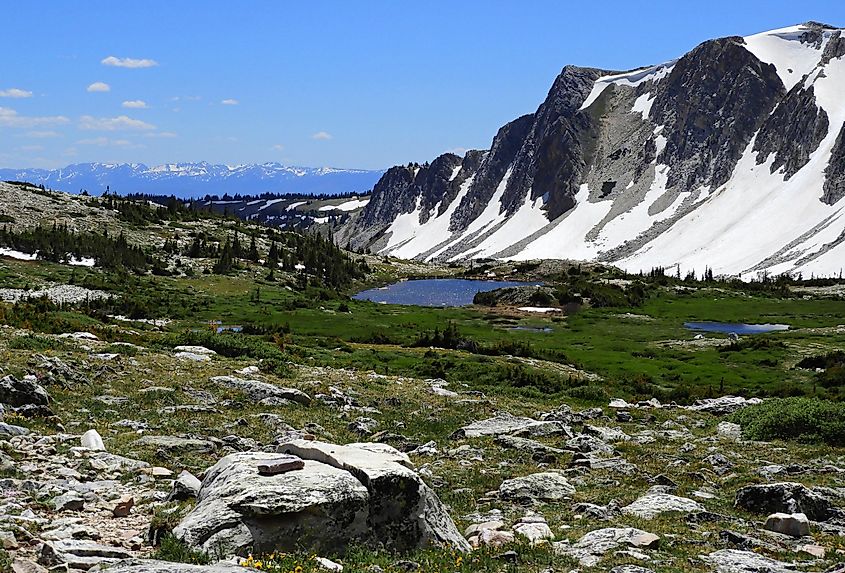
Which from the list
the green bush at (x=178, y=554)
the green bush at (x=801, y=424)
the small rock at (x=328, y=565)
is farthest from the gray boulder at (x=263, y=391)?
the small rock at (x=328, y=565)

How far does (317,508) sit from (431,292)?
122 meters

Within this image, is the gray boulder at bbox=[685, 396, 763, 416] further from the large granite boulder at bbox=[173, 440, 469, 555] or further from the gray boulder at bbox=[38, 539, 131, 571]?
the gray boulder at bbox=[38, 539, 131, 571]

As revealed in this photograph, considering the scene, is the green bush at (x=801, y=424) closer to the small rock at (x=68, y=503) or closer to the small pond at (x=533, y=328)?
the small rock at (x=68, y=503)

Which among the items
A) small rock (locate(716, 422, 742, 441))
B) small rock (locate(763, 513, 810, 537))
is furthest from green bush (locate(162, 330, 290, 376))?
small rock (locate(763, 513, 810, 537))

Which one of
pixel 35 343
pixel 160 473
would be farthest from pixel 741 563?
pixel 35 343

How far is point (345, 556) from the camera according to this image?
11.1 meters

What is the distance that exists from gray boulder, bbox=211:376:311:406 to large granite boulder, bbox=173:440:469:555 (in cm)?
1442

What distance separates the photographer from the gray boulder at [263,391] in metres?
26.8

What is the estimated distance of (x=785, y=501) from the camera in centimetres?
1606

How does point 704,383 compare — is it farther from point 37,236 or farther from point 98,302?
point 37,236

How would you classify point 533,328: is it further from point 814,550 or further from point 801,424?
point 814,550

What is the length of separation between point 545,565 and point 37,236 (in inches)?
4232

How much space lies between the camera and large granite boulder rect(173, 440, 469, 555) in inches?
423

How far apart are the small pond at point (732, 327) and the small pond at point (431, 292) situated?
3896 cm
